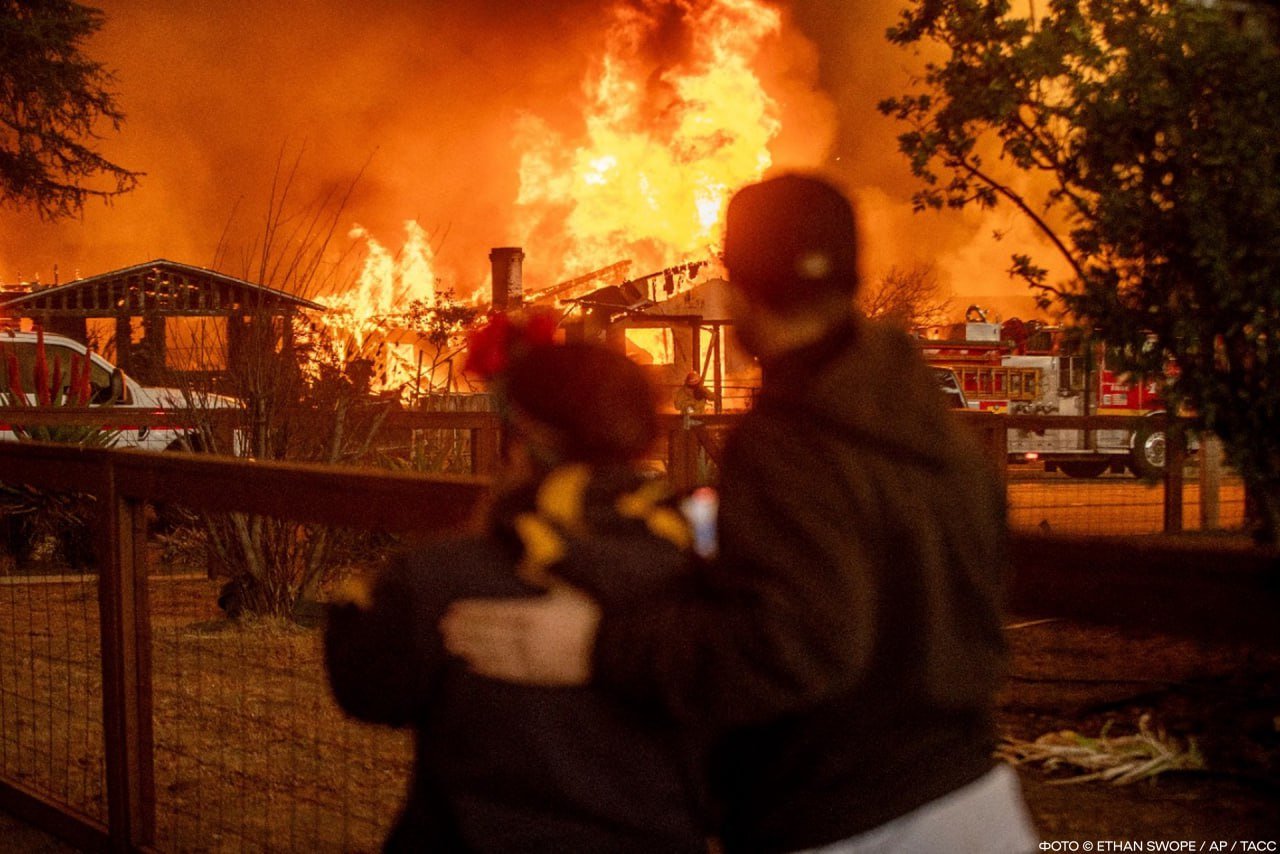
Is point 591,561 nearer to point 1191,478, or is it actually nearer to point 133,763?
point 133,763

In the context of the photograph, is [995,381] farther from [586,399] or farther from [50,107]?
[586,399]

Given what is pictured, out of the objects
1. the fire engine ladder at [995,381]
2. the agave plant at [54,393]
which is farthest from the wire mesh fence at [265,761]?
the fire engine ladder at [995,381]

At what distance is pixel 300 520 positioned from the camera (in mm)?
3287

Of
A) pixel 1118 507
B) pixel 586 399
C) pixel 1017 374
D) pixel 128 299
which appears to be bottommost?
pixel 1118 507

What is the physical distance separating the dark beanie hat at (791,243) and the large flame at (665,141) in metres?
59.3

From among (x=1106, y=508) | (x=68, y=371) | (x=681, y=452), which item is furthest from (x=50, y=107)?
(x=1106, y=508)

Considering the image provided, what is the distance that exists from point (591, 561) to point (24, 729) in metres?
4.68

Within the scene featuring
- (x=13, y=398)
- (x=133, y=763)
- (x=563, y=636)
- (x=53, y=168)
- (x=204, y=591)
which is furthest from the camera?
(x=53, y=168)

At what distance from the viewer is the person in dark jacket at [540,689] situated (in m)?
1.69

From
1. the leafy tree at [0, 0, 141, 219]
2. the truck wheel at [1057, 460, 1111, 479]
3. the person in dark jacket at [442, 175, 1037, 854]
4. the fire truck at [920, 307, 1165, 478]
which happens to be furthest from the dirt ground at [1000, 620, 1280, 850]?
the leafy tree at [0, 0, 141, 219]

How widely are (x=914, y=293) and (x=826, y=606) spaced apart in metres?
52.1

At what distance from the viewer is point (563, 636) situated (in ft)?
5.33

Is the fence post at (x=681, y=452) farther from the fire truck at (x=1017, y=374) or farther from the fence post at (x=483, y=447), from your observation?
the fire truck at (x=1017, y=374)

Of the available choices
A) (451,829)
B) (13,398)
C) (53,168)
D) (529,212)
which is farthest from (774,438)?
(529,212)
